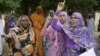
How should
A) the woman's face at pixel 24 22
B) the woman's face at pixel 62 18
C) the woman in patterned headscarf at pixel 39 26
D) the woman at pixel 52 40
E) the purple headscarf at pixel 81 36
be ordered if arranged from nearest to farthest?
the purple headscarf at pixel 81 36, the woman's face at pixel 62 18, the woman at pixel 52 40, the woman's face at pixel 24 22, the woman in patterned headscarf at pixel 39 26

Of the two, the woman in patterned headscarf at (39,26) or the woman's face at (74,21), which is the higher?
the woman's face at (74,21)

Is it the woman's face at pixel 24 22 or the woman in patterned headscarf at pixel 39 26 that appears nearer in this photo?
the woman's face at pixel 24 22

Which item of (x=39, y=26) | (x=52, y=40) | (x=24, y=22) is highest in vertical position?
(x=24, y=22)

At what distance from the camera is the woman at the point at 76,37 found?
669cm

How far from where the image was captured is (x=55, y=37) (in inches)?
302

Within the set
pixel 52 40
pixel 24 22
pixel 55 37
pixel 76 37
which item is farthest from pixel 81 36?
pixel 24 22

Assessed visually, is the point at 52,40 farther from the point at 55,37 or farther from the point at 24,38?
the point at 24,38

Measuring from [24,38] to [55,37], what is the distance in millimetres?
589

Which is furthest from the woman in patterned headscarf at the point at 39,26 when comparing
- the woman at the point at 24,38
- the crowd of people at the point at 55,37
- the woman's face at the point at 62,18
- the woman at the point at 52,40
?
the woman's face at the point at 62,18

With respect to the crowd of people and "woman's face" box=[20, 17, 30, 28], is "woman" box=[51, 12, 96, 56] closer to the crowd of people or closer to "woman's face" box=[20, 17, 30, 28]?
the crowd of people

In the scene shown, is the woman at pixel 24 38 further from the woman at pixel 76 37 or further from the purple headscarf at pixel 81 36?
the purple headscarf at pixel 81 36

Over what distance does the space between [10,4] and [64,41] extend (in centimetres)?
586

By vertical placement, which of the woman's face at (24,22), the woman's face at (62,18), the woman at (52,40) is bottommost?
the woman at (52,40)

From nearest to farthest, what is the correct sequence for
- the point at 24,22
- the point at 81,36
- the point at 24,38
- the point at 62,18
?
the point at 81,36, the point at 62,18, the point at 24,38, the point at 24,22
